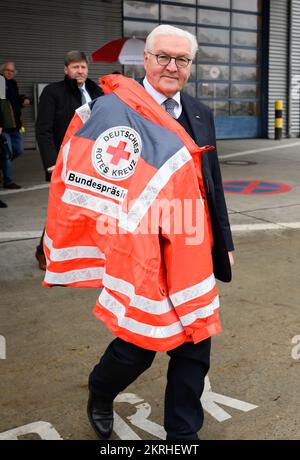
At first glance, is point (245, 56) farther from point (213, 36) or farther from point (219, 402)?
point (219, 402)

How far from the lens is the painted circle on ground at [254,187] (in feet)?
26.7

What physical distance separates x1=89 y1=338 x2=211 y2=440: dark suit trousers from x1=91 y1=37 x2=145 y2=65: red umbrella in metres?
10.3

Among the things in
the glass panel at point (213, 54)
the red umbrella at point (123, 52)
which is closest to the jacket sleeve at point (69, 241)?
the red umbrella at point (123, 52)

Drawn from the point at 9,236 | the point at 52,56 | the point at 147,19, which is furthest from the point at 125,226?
the point at 147,19

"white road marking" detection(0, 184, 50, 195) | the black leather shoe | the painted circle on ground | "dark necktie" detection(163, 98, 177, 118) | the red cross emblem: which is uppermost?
"dark necktie" detection(163, 98, 177, 118)

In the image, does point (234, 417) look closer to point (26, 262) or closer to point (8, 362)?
point (8, 362)

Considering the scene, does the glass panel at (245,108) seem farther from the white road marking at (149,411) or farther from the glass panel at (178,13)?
the white road marking at (149,411)

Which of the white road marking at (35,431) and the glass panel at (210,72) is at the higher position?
the glass panel at (210,72)

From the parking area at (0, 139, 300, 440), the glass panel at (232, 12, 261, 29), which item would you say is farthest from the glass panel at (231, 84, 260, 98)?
Result: the parking area at (0, 139, 300, 440)

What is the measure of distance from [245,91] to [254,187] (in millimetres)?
9147

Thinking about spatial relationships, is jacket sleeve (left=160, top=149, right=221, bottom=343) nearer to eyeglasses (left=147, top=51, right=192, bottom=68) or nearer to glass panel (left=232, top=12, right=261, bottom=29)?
eyeglasses (left=147, top=51, right=192, bottom=68)

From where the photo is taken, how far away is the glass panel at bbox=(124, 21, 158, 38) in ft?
47.3

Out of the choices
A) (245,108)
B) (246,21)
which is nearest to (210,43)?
(246,21)

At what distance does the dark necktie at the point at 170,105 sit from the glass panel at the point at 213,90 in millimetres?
14005
